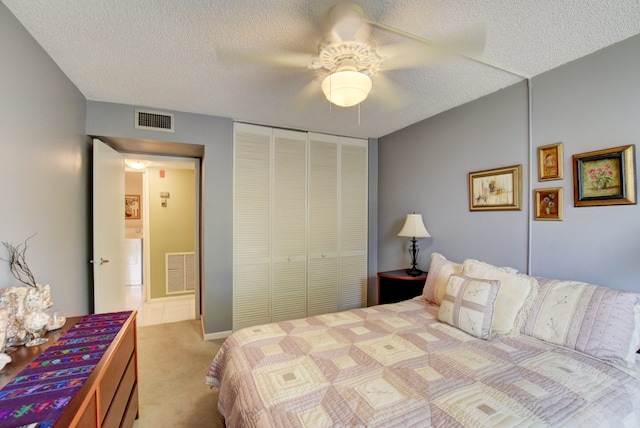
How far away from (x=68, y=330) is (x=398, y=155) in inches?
132

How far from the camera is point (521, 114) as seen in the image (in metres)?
2.24

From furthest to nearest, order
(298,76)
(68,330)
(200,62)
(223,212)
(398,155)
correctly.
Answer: (398,155) < (223,212) < (298,76) < (200,62) < (68,330)

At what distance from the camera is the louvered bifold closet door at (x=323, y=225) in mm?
3527

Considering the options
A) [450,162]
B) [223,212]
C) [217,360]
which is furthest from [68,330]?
[450,162]

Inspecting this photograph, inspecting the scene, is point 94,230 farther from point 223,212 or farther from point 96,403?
point 96,403

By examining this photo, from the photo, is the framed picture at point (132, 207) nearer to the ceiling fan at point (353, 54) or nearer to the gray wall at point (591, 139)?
the ceiling fan at point (353, 54)

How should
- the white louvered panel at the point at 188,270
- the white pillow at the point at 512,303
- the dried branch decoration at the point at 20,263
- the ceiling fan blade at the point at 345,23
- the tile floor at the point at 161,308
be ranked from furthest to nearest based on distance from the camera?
the white louvered panel at the point at 188,270
the tile floor at the point at 161,308
the white pillow at the point at 512,303
the dried branch decoration at the point at 20,263
the ceiling fan blade at the point at 345,23

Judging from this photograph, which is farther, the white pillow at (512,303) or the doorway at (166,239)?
the doorway at (166,239)

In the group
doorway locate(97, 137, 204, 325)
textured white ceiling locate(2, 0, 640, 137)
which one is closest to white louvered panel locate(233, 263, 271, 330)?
doorway locate(97, 137, 204, 325)

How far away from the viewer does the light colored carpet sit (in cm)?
189

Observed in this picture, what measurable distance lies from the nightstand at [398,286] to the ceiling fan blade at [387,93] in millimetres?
1695

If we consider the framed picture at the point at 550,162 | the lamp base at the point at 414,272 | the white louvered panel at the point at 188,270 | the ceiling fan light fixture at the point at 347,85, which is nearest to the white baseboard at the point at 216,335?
the white louvered panel at the point at 188,270

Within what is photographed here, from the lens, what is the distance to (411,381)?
4.10 feet

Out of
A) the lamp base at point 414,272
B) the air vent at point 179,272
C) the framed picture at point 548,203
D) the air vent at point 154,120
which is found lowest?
the air vent at point 179,272
